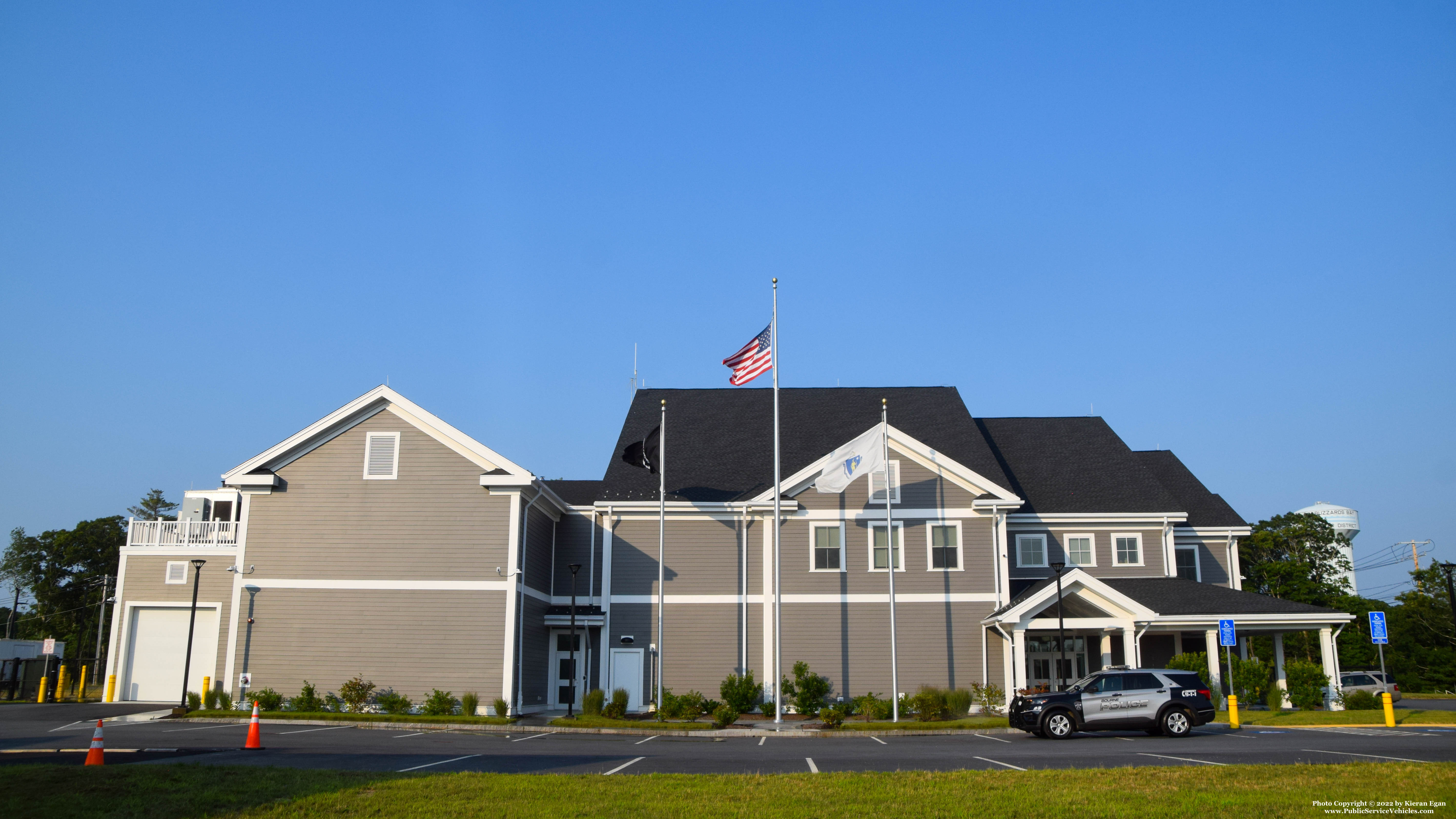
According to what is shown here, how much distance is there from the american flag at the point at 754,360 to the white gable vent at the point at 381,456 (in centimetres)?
1077

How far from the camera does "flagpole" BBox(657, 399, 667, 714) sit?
30.2m

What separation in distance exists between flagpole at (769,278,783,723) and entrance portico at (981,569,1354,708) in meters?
6.92

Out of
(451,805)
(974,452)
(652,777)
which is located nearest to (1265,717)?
(974,452)

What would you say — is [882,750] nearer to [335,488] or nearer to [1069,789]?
[1069,789]

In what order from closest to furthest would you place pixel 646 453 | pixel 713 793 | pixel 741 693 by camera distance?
pixel 713 793 < pixel 741 693 < pixel 646 453

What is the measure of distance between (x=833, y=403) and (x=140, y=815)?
3255 cm

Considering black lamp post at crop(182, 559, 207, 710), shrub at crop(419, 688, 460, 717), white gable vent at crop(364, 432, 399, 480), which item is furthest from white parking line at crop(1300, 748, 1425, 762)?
black lamp post at crop(182, 559, 207, 710)

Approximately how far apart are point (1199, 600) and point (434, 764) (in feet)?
84.5

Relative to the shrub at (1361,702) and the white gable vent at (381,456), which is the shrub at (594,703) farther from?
the shrub at (1361,702)

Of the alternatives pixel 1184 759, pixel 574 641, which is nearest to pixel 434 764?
pixel 1184 759

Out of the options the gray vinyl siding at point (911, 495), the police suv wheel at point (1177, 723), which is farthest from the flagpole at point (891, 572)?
the police suv wheel at point (1177, 723)

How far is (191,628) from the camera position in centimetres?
2994

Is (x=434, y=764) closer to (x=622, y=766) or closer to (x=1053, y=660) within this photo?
(x=622, y=766)

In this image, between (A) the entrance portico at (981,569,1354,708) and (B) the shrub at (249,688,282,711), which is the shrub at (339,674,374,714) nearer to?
(B) the shrub at (249,688,282,711)
